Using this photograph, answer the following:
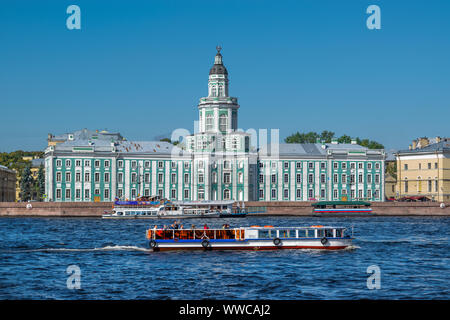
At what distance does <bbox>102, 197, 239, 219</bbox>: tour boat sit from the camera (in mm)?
84938

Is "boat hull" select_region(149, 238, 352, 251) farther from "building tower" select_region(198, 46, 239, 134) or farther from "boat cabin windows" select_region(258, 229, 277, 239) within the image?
"building tower" select_region(198, 46, 239, 134)

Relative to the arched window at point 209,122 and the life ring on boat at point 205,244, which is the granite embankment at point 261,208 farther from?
the life ring on boat at point 205,244

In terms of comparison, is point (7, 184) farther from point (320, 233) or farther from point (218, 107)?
point (320, 233)

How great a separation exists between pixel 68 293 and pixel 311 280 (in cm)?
955

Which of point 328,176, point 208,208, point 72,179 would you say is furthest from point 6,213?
point 328,176

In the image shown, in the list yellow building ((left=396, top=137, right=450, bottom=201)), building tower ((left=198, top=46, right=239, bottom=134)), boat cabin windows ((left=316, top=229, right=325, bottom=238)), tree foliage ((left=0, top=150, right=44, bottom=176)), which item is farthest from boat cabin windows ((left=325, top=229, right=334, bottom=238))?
tree foliage ((left=0, top=150, right=44, bottom=176))

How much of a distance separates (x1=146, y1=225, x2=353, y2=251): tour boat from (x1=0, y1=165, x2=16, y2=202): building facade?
85.4m

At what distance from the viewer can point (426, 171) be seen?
105m

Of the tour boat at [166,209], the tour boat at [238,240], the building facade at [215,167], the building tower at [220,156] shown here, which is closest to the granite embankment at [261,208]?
the tour boat at [166,209]

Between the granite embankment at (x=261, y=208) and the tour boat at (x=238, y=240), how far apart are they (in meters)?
47.4

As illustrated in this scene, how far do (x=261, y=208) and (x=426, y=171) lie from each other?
29877 mm

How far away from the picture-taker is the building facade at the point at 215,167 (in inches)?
3659

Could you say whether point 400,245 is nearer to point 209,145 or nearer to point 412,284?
point 412,284

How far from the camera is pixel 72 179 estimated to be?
92250 millimetres
